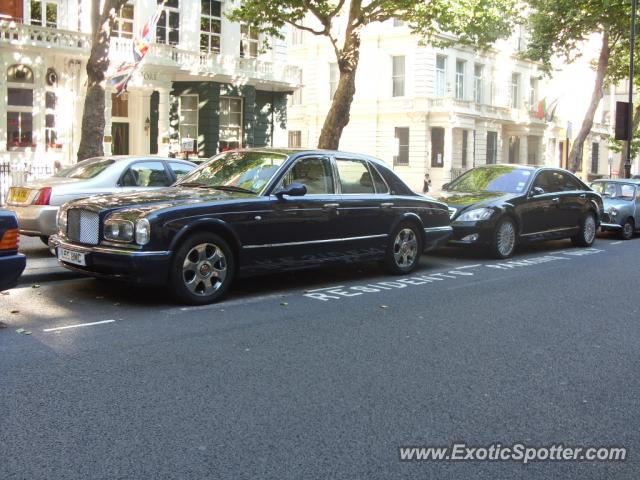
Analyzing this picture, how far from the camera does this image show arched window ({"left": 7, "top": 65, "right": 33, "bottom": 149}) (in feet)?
80.2

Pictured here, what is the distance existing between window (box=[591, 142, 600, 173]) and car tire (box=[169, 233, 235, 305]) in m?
58.3

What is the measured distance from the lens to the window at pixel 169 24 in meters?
28.0

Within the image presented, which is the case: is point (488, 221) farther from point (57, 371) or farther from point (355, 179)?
point (57, 371)

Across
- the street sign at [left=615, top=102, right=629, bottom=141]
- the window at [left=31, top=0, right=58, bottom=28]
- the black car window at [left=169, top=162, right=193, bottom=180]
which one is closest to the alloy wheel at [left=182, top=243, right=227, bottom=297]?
the black car window at [left=169, top=162, right=193, bottom=180]

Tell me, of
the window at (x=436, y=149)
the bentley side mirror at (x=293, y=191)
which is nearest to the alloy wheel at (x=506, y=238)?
the bentley side mirror at (x=293, y=191)

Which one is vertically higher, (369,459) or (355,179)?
(355,179)

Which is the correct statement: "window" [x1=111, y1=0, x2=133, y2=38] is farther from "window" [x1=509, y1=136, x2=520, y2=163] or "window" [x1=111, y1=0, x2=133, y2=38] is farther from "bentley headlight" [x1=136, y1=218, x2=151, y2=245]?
"window" [x1=509, y1=136, x2=520, y2=163]

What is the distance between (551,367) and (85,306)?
468cm

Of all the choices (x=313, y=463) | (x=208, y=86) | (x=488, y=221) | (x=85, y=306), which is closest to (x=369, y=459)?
(x=313, y=463)

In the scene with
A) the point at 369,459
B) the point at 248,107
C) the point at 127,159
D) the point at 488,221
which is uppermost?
the point at 248,107

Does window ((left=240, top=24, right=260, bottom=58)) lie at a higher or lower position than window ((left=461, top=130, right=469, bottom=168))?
higher

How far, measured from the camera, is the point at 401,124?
42.8m

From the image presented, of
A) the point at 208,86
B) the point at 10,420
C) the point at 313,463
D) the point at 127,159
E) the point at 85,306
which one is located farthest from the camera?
the point at 208,86

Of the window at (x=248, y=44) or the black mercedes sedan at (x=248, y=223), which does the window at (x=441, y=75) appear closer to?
the window at (x=248, y=44)
